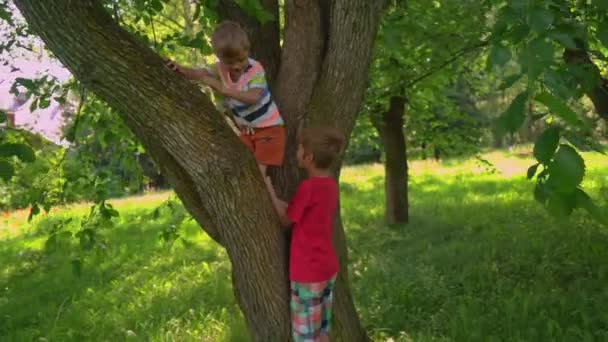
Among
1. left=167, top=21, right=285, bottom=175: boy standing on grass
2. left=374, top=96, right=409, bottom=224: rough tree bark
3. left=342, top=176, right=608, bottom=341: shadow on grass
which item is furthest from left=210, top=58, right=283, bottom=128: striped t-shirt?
left=374, top=96, right=409, bottom=224: rough tree bark

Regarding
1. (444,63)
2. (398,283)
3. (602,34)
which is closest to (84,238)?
(398,283)

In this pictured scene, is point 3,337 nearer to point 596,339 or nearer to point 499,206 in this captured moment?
point 596,339

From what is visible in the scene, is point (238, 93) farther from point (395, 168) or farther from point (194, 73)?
point (395, 168)

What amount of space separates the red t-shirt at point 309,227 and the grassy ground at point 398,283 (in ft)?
6.74

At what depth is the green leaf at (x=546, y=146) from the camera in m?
1.47

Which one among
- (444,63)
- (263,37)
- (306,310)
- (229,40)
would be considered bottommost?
(306,310)

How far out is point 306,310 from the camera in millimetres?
3029

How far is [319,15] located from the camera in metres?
3.45

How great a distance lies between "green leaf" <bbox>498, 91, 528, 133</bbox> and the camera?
1.57m

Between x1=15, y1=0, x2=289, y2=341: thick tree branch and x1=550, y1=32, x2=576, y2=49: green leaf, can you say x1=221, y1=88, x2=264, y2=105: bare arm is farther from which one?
x1=550, y1=32, x2=576, y2=49: green leaf

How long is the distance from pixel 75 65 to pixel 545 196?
6.66ft

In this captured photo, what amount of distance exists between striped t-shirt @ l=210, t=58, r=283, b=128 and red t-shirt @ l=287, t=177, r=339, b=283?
43 centimetres

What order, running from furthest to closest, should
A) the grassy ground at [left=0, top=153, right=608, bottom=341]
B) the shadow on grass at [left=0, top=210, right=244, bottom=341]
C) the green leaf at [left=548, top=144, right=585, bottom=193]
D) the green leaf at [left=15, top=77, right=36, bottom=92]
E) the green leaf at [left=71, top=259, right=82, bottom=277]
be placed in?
the shadow on grass at [left=0, top=210, right=244, bottom=341] < the grassy ground at [left=0, top=153, right=608, bottom=341] < the green leaf at [left=71, top=259, right=82, bottom=277] < the green leaf at [left=15, top=77, right=36, bottom=92] < the green leaf at [left=548, top=144, right=585, bottom=193]

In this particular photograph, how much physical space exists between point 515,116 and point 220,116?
4.99ft
